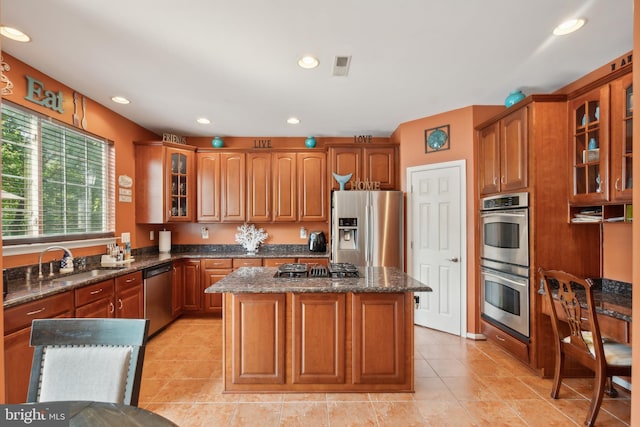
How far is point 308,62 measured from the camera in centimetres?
250

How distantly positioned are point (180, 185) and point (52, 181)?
162 cm

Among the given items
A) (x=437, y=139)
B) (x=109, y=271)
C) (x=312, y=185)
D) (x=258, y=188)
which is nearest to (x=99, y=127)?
(x=109, y=271)

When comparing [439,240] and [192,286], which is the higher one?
[439,240]

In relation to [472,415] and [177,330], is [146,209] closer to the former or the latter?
[177,330]

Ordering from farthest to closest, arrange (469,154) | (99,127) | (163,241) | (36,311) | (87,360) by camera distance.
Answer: (163,241) → (469,154) → (99,127) → (36,311) → (87,360)

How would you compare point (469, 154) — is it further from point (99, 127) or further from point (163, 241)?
point (163, 241)

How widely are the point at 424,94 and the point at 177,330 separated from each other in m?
4.03

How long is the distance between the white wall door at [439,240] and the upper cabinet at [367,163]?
1.28 ft

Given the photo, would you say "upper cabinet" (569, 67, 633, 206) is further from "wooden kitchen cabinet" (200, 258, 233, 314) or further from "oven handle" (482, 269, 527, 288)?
"wooden kitchen cabinet" (200, 258, 233, 314)

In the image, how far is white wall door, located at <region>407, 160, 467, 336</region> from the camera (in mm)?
3564

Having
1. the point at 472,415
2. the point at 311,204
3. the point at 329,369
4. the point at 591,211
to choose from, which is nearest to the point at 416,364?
the point at 472,415

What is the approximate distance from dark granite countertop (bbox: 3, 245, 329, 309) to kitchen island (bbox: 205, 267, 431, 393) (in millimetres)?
1160

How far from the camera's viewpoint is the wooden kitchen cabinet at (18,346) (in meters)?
1.85

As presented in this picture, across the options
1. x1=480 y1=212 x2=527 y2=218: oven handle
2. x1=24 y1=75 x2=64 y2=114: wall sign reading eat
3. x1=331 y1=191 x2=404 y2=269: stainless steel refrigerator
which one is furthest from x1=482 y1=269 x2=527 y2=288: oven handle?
x1=24 y1=75 x2=64 y2=114: wall sign reading eat
